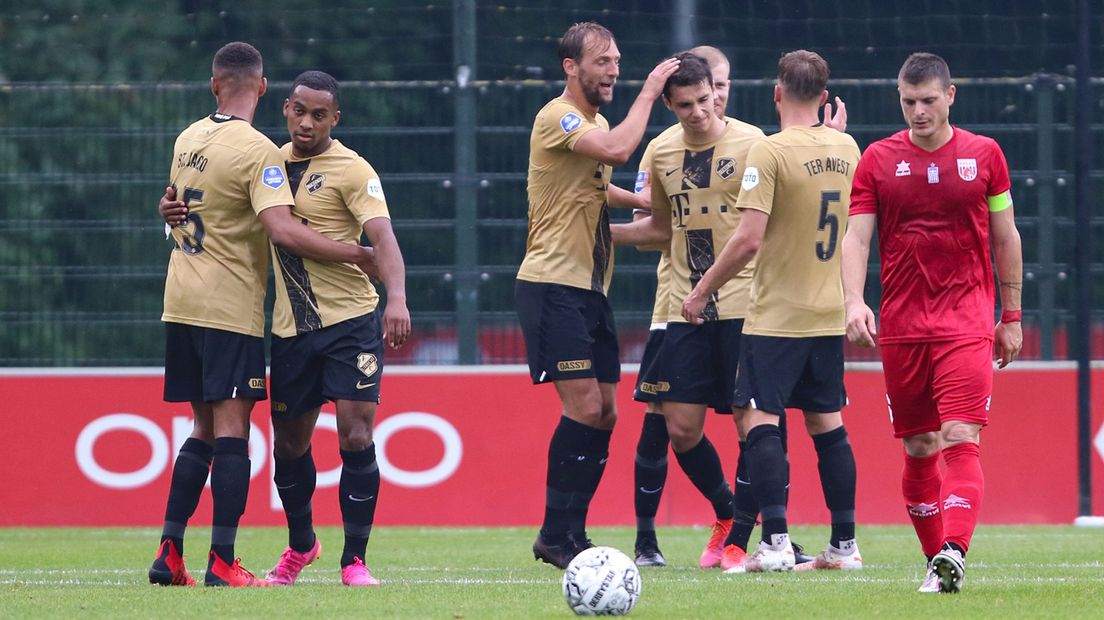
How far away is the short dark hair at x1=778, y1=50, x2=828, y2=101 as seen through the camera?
742 cm

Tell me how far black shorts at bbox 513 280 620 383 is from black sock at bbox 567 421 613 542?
0.32 metres

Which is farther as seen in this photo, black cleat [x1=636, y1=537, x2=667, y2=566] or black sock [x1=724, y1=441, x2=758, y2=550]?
black cleat [x1=636, y1=537, x2=667, y2=566]

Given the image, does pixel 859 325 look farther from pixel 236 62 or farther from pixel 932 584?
pixel 236 62

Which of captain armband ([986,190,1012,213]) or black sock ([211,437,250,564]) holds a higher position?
captain armband ([986,190,1012,213])

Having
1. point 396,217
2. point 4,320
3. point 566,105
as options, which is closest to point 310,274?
point 566,105

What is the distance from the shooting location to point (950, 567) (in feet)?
19.8

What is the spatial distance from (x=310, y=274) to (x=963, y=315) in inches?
101

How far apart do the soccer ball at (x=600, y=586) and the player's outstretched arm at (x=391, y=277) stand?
4.95 feet

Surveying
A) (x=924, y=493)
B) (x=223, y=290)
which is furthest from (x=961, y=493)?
(x=223, y=290)

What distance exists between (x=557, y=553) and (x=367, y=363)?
1.30 meters

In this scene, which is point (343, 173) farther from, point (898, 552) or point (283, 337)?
point (898, 552)

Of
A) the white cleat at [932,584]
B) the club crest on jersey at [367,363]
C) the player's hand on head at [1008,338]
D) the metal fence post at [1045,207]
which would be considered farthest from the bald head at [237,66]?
the metal fence post at [1045,207]

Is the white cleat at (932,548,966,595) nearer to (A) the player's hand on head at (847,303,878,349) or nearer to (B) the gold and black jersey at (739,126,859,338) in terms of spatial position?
(A) the player's hand on head at (847,303,878,349)

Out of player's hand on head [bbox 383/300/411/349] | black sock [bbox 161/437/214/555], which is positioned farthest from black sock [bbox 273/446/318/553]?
player's hand on head [bbox 383/300/411/349]
